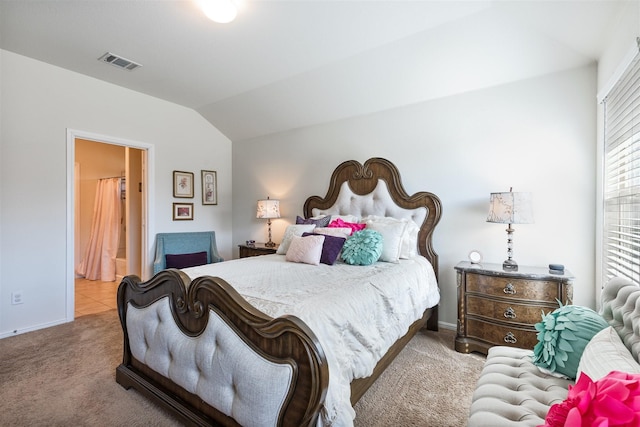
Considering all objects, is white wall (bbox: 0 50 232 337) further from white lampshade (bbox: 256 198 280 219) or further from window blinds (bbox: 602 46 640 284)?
window blinds (bbox: 602 46 640 284)

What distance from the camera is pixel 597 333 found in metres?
1.25

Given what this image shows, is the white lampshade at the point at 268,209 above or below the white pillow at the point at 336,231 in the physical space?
above

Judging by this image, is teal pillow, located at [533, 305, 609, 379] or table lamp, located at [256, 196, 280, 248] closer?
teal pillow, located at [533, 305, 609, 379]

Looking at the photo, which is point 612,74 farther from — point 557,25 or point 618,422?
point 618,422

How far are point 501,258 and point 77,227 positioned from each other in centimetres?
685

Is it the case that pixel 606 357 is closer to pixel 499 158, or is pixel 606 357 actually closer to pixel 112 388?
pixel 499 158

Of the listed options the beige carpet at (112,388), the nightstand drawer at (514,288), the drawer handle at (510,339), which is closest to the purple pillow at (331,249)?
the beige carpet at (112,388)

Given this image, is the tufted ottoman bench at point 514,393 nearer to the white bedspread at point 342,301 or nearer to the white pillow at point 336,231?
the white bedspread at point 342,301

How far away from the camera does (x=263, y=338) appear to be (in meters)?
1.24

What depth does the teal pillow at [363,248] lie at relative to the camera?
8.39 ft

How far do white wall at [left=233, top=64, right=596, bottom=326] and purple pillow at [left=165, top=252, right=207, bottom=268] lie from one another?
2.04 m

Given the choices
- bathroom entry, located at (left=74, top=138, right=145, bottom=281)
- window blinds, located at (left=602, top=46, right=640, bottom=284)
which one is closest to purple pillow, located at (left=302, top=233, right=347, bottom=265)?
window blinds, located at (left=602, top=46, right=640, bottom=284)

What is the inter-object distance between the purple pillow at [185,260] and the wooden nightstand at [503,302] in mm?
3343

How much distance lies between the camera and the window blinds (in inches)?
66.4
